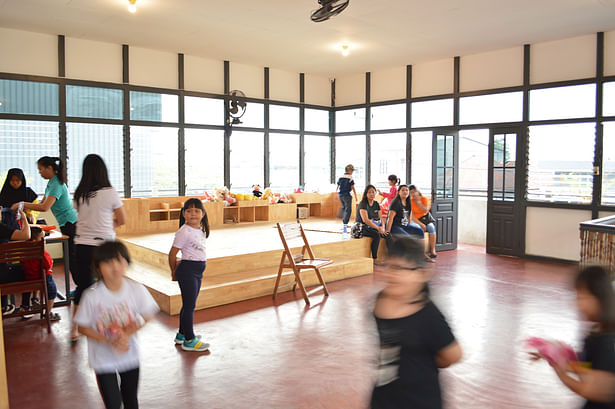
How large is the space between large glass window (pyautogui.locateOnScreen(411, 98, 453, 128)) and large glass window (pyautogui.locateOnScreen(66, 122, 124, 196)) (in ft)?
19.3

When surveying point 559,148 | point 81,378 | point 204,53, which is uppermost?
point 204,53

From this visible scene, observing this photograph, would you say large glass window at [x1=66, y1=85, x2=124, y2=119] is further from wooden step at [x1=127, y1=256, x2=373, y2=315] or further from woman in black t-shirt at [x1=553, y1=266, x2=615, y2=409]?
woman in black t-shirt at [x1=553, y1=266, x2=615, y2=409]

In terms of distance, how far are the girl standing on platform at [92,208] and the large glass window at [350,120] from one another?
8086mm

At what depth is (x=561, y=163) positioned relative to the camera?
8070 millimetres

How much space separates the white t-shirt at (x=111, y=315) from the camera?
2178 millimetres

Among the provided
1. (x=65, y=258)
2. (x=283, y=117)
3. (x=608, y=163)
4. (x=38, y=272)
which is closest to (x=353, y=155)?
(x=283, y=117)

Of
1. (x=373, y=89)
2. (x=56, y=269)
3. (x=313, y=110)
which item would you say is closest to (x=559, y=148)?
(x=373, y=89)

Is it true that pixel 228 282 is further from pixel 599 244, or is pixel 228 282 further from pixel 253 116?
pixel 253 116

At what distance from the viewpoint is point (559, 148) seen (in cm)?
808

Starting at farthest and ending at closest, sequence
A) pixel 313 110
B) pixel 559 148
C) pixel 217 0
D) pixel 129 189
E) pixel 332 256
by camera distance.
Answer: pixel 313 110, pixel 129 189, pixel 559 148, pixel 332 256, pixel 217 0

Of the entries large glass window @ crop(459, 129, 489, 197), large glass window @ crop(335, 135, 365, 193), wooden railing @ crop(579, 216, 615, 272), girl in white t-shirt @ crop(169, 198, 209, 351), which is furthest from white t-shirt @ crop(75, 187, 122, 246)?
large glass window @ crop(459, 129, 489, 197)

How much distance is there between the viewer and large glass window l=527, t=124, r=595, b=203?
781 centimetres

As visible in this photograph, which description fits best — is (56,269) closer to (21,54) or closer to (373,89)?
(21,54)

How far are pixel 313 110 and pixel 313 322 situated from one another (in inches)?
299
